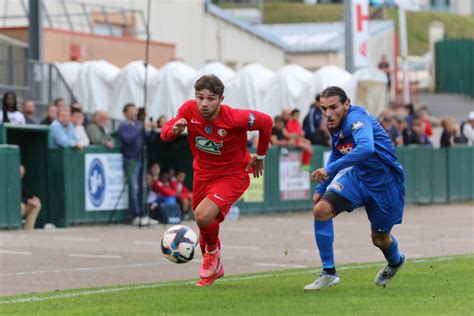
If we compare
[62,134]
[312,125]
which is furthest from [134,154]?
[312,125]

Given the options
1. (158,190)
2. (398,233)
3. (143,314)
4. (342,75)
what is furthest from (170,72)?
(143,314)

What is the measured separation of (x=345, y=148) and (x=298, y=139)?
46.7ft

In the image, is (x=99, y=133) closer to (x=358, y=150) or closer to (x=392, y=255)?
(x=392, y=255)

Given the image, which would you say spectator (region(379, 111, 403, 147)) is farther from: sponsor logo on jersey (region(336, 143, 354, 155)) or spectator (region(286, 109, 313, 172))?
sponsor logo on jersey (region(336, 143, 354, 155))

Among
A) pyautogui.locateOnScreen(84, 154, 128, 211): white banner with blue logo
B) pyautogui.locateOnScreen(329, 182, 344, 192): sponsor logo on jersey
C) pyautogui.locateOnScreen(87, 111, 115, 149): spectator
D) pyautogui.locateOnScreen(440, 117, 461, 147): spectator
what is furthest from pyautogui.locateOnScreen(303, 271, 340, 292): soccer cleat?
pyautogui.locateOnScreen(440, 117, 461, 147): spectator

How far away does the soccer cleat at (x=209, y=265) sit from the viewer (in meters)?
12.1

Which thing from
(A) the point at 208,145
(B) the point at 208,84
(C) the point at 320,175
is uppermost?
(B) the point at 208,84

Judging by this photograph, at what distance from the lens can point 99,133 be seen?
22344 millimetres

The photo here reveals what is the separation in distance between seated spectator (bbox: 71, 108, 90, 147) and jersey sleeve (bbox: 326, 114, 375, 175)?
11133 millimetres

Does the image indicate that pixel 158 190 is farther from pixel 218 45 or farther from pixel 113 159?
pixel 218 45

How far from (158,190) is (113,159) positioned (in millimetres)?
1113

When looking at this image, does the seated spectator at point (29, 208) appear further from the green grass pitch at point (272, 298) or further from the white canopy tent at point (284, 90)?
the white canopy tent at point (284, 90)

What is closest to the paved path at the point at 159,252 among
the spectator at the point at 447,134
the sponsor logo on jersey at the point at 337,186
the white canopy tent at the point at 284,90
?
the sponsor logo on jersey at the point at 337,186

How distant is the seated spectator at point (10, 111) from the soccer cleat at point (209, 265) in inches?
377
